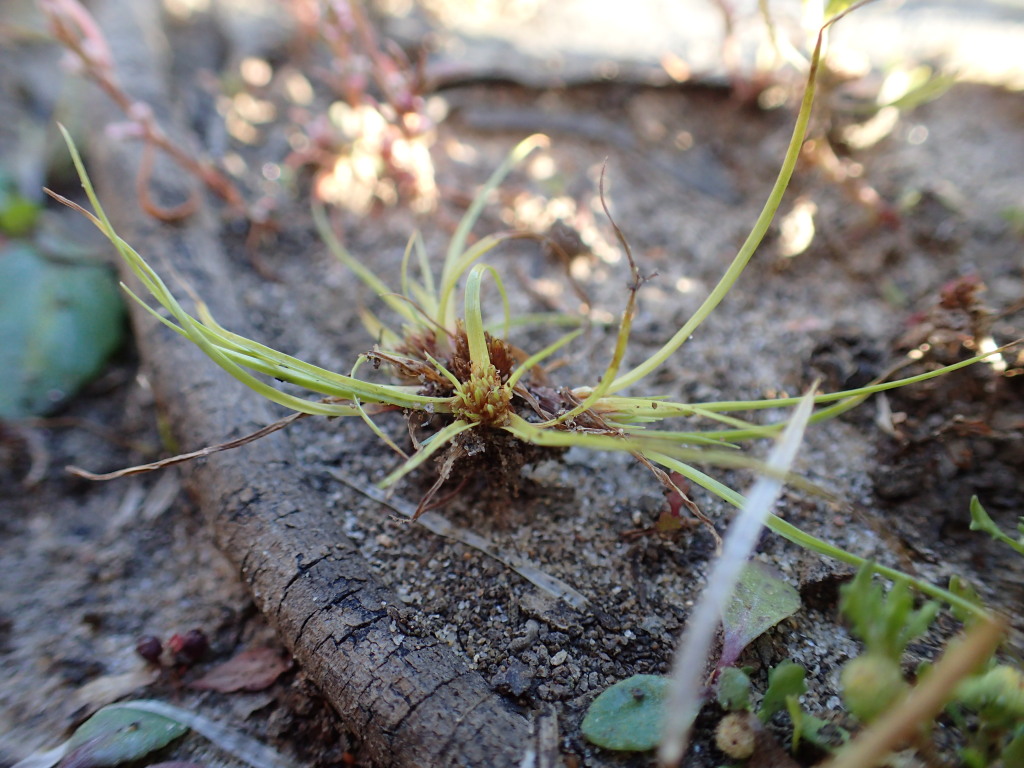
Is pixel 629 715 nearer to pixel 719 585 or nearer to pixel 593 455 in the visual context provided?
pixel 719 585

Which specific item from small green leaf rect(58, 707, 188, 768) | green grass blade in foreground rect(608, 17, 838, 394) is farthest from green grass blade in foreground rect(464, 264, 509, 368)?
small green leaf rect(58, 707, 188, 768)

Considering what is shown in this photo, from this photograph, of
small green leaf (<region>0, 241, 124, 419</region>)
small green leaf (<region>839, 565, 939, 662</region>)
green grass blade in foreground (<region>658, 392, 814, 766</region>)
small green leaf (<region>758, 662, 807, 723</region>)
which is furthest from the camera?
small green leaf (<region>0, 241, 124, 419</region>)

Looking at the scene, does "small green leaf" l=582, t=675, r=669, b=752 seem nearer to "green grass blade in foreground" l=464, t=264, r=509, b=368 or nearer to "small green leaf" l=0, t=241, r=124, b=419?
"green grass blade in foreground" l=464, t=264, r=509, b=368

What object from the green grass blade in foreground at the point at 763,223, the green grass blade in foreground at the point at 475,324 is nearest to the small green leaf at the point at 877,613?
the green grass blade in foreground at the point at 763,223

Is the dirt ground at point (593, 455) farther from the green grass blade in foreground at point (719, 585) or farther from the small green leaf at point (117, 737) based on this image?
the green grass blade in foreground at point (719, 585)

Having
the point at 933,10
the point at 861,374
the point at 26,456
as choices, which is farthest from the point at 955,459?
the point at 933,10
